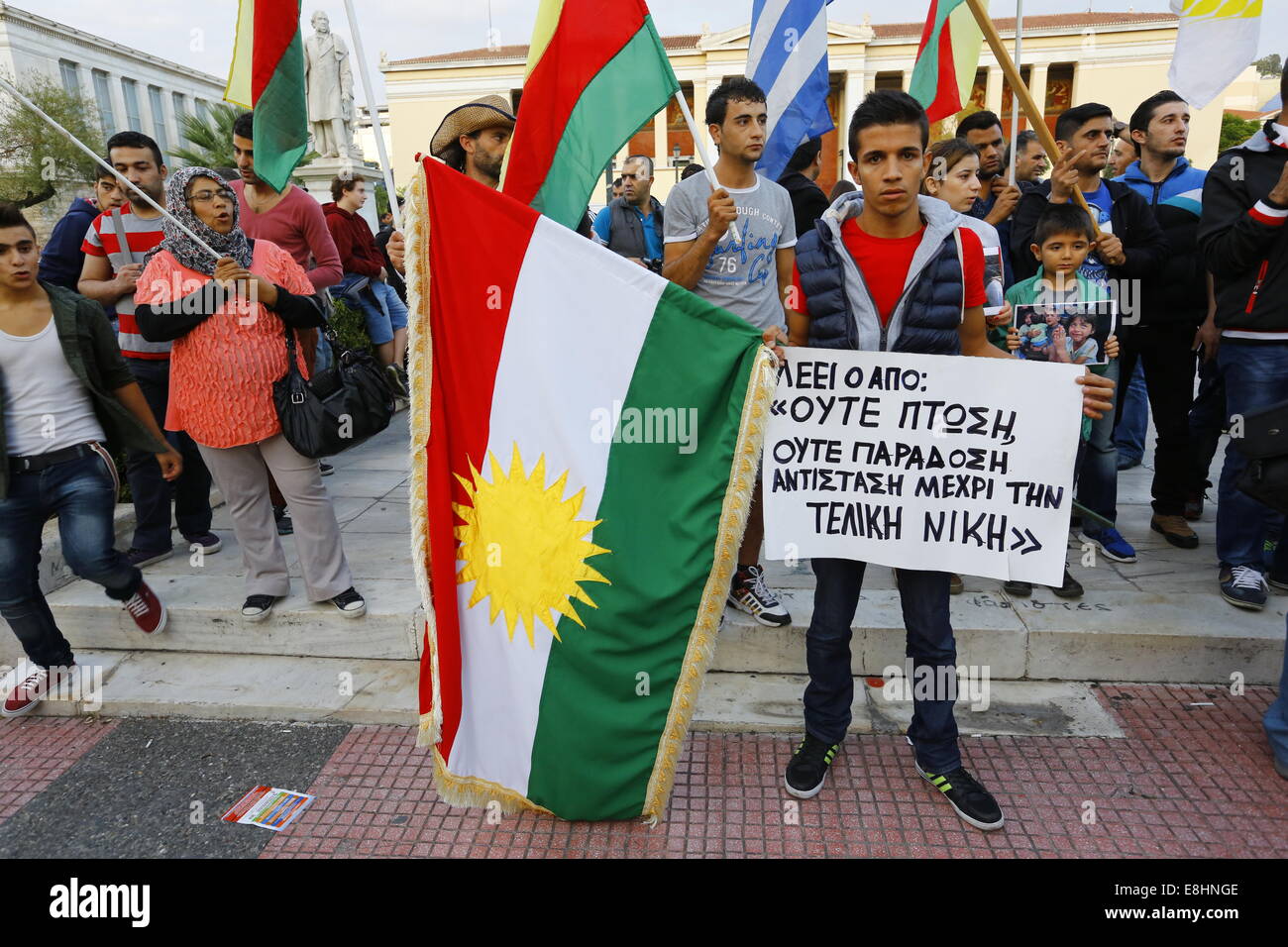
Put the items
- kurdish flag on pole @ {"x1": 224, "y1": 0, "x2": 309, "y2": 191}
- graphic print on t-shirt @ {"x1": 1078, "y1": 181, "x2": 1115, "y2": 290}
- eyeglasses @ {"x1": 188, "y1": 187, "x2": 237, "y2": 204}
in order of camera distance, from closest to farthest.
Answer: kurdish flag on pole @ {"x1": 224, "y1": 0, "x2": 309, "y2": 191}, eyeglasses @ {"x1": 188, "y1": 187, "x2": 237, "y2": 204}, graphic print on t-shirt @ {"x1": 1078, "y1": 181, "x2": 1115, "y2": 290}

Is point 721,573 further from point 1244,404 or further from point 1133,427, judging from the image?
point 1133,427

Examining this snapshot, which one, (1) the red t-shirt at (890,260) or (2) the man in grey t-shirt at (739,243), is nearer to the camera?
(1) the red t-shirt at (890,260)

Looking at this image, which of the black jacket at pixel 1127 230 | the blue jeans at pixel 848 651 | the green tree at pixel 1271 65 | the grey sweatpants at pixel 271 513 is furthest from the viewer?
the green tree at pixel 1271 65

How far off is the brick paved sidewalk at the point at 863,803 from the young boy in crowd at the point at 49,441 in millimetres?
544

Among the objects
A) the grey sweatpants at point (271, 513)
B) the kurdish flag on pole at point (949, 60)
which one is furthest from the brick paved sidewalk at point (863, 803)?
the kurdish flag on pole at point (949, 60)

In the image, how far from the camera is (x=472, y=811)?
2.80 metres

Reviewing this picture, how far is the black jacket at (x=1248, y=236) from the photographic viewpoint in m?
3.14

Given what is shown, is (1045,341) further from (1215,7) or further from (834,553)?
(834,553)

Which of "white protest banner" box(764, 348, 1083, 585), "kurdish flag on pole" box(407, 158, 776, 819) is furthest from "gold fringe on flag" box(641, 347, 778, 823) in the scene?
"white protest banner" box(764, 348, 1083, 585)

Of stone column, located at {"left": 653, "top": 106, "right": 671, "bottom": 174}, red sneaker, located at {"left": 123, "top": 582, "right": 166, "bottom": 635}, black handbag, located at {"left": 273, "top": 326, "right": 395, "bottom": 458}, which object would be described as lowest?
red sneaker, located at {"left": 123, "top": 582, "right": 166, "bottom": 635}

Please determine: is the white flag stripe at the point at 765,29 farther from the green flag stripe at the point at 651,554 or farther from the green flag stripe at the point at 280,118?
the green flag stripe at the point at 651,554

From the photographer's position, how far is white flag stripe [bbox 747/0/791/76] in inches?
161

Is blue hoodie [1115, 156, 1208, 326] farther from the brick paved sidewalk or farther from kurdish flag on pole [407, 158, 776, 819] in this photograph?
kurdish flag on pole [407, 158, 776, 819]

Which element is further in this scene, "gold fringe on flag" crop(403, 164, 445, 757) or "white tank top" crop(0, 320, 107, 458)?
"white tank top" crop(0, 320, 107, 458)
